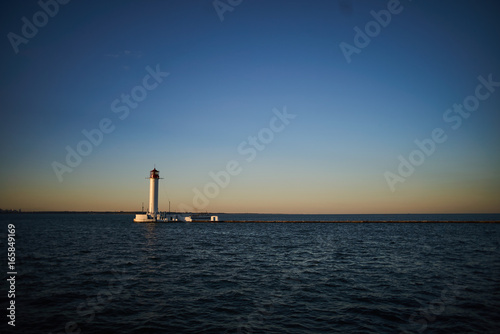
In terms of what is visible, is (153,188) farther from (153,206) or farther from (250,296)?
(250,296)

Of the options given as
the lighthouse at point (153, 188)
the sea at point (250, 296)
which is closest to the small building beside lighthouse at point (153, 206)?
the lighthouse at point (153, 188)

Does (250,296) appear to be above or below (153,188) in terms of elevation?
below

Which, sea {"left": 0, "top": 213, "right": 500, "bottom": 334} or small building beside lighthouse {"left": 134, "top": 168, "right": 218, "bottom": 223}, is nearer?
sea {"left": 0, "top": 213, "right": 500, "bottom": 334}

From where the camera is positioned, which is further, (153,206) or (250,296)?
(153,206)

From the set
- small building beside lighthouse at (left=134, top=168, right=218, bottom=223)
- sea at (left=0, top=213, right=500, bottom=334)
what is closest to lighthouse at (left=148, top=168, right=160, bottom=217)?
small building beside lighthouse at (left=134, top=168, right=218, bottom=223)

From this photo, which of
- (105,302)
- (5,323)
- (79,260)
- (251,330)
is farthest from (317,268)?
(79,260)

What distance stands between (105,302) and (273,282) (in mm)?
9933

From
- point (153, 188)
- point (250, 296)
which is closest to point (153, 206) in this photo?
point (153, 188)

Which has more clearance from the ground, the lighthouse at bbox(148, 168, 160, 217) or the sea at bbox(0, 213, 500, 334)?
the lighthouse at bbox(148, 168, 160, 217)

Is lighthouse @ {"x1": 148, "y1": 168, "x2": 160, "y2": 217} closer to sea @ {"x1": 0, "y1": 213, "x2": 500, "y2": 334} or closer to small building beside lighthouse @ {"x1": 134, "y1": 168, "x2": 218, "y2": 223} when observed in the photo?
small building beside lighthouse @ {"x1": 134, "y1": 168, "x2": 218, "y2": 223}

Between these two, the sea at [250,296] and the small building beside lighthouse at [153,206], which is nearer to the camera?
the sea at [250,296]

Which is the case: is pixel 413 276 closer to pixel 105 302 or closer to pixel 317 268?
pixel 317 268

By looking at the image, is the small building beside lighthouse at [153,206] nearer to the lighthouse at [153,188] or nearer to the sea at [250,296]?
the lighthouse at [153,188]

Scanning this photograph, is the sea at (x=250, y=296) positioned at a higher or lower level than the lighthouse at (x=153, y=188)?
lower
